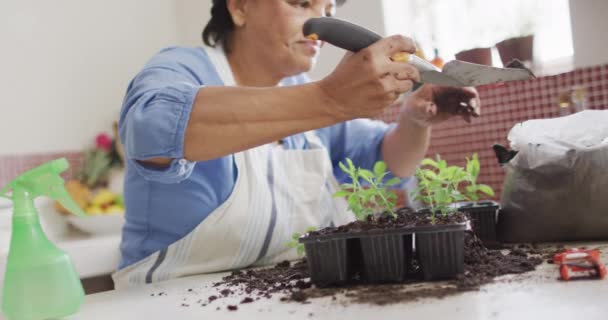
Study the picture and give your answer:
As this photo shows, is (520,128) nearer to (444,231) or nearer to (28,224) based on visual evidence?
(444,231)

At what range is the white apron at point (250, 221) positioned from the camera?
1.07 metres

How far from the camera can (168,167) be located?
2.78 feet

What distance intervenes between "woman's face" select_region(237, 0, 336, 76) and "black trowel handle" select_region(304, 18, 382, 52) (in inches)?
16.3

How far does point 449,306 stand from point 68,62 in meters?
2.34

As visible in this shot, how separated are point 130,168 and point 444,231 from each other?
0.72 metres

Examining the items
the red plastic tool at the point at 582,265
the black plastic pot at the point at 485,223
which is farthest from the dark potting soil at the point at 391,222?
the black plastic pot at the point at 485,223

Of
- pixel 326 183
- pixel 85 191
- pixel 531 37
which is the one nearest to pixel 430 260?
pixel 326 183

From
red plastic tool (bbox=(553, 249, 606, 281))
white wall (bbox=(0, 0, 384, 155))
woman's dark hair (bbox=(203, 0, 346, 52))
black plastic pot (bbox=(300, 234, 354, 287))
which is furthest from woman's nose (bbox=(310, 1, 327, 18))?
white wall (bbox=(0, 0, 384, 155))

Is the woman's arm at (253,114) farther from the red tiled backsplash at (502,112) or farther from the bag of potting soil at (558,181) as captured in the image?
the red tiled backsplash at (502,112)

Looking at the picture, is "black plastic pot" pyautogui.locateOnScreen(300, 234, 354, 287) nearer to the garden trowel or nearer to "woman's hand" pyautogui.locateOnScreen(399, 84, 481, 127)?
the garden trowel

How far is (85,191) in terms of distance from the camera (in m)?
2.41

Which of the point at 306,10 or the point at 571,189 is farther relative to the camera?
the point at 306,10

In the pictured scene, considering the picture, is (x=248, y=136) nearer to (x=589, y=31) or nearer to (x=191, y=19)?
(x=589, y=31)

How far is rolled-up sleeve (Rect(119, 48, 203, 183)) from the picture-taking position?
78 cm
